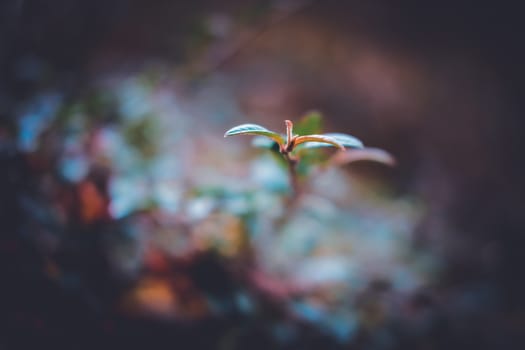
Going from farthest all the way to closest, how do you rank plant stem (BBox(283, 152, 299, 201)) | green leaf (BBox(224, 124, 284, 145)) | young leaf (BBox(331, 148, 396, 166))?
young leaf (BBox(331, 148, 396, 166))
plant stem (BBox(283, 152, 299, 201))
green leaf (BBox(224, 124, 284, 145))

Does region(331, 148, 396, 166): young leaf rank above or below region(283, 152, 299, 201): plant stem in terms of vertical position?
above

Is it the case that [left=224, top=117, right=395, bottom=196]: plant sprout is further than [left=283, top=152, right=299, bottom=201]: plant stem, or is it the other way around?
[left=283, top=152, right=299, bottom=201]: plant stem

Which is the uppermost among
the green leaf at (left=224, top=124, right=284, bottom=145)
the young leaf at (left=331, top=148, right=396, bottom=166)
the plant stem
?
the young leaf at (left=331, top=148, right=396, bottom=166)

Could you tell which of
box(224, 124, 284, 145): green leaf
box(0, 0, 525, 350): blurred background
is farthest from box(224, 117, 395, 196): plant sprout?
box(0, 0, 525, 350): blurred background

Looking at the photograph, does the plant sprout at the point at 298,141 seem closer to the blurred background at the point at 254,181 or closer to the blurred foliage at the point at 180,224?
the blurred foliage at the point at 180,224

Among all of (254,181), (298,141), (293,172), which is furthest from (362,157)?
(254,181)

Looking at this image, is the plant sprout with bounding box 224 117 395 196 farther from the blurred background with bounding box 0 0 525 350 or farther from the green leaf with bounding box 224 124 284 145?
the blurred background with bounding box 0 0 525 350

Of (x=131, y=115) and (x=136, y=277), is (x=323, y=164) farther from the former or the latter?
(x=131, y=115)

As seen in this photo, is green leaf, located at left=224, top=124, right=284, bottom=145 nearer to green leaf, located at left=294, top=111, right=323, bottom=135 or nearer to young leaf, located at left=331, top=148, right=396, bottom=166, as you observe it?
green leaf, located at left=294, top=111, right=323, bottom=135

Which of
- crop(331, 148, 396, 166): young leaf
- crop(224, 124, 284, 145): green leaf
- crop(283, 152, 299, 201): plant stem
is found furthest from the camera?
crop(331, 148, 396, 166): young leaf

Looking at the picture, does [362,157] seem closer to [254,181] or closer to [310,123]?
[310,123]
